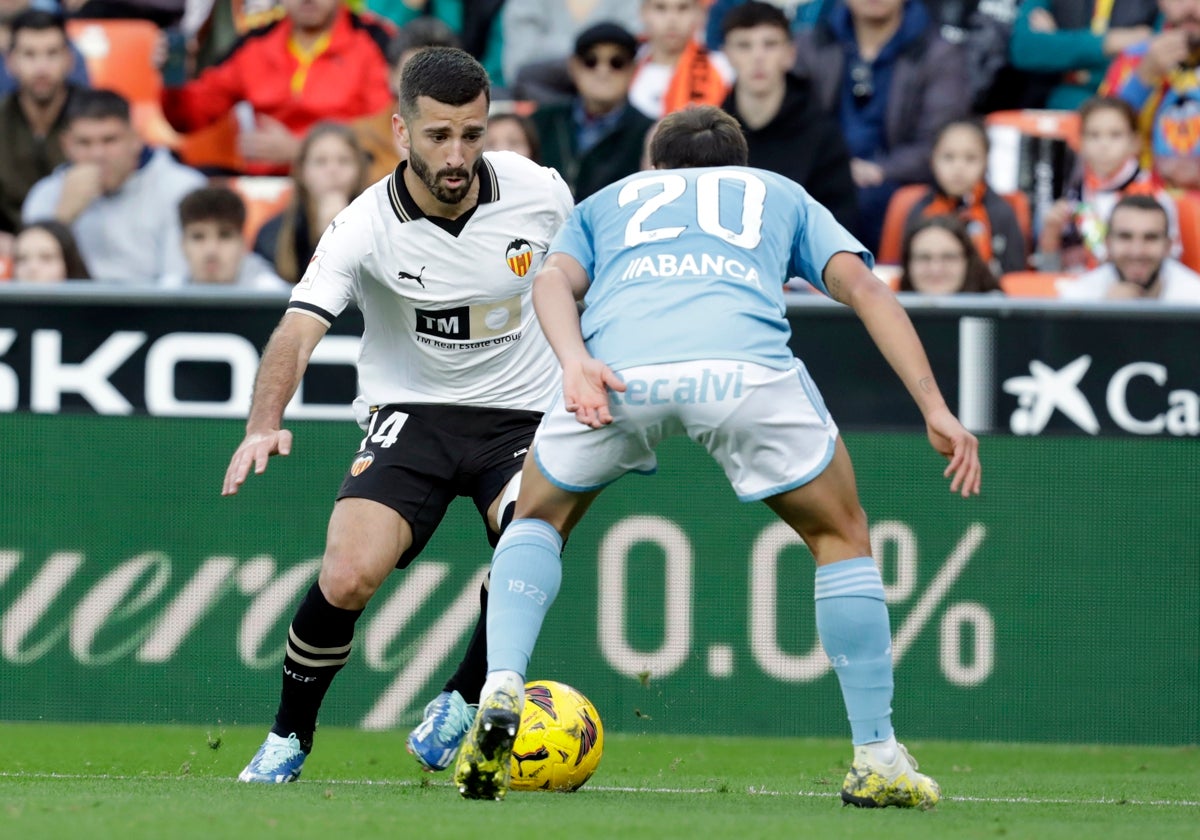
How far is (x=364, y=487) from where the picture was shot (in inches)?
229

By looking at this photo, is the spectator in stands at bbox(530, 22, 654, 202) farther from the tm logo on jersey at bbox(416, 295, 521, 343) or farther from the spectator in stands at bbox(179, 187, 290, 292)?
the tm logo on jersey at bbox(416, 295, 521, 343)

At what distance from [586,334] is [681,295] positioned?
308 millimetres

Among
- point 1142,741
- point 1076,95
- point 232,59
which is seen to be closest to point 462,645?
point 1142,741

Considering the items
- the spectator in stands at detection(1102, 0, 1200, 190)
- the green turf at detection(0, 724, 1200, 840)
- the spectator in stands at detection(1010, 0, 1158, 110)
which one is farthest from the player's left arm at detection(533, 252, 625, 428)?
the spectator in stands at detection(1010, 0, 1158, 110)

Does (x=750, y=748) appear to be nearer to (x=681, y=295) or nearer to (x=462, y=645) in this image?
(x=462, y=645)

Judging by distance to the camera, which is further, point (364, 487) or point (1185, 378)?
point (1185, 378)

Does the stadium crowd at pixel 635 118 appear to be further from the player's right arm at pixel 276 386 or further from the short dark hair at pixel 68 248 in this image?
the player's right arm at pixel 276 386

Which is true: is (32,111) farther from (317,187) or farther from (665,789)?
(665,789)

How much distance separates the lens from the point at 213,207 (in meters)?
9.53

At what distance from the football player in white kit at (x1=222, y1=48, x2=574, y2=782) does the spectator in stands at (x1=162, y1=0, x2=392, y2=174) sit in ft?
17.1

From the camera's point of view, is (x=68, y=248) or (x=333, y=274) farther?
(x=68, y=248)

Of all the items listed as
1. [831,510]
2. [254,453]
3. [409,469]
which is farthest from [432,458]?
[831,510]

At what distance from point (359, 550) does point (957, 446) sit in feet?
6.12

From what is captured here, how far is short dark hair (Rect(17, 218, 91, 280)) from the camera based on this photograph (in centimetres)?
927
